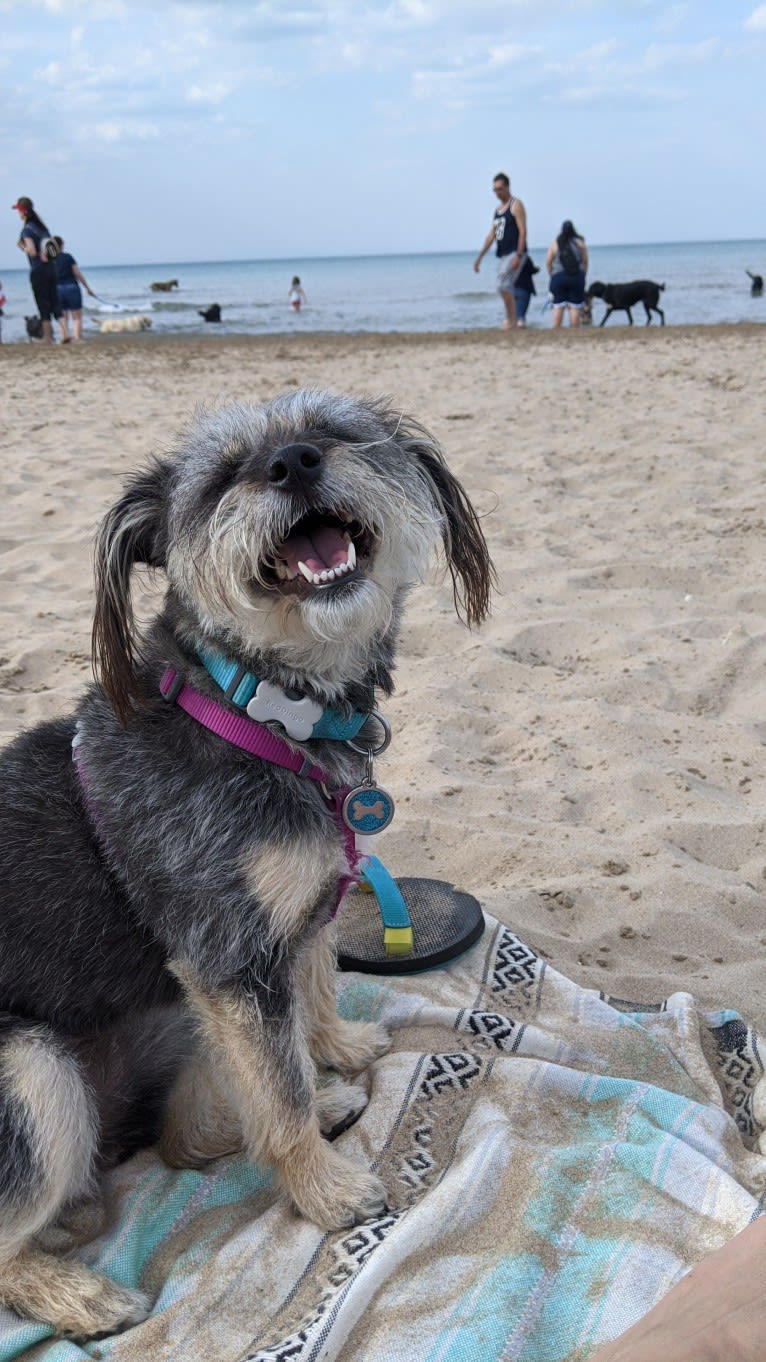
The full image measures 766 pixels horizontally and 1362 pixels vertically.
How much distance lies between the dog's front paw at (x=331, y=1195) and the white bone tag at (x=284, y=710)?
985 mm

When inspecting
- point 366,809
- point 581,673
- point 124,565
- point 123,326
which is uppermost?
point 123,326

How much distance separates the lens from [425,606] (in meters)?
5.55

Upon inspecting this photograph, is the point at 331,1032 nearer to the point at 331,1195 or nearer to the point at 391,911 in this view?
the point at 391,911

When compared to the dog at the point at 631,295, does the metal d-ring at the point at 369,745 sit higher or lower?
lower

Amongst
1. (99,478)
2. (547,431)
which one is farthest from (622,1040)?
(547,431)

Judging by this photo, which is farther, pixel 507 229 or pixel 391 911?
pixel 507 229

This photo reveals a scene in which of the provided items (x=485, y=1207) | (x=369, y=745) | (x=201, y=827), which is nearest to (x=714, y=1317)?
(x=485, y=1207)

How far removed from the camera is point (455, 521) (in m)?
Result: 2.67

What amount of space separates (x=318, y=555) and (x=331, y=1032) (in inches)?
53.8

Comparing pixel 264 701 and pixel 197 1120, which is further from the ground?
pixel 264 701

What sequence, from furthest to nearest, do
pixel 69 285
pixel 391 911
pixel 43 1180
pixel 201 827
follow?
pixel 69 285 < pixel 391 911 < pixel 201 827 < pixel 43 1180

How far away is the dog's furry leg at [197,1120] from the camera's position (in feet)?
8.48

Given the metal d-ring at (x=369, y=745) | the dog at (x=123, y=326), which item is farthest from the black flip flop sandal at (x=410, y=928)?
the dog at (x=123, y=326)

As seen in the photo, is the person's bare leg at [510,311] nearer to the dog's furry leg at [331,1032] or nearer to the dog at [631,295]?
the dog at [631,295]
